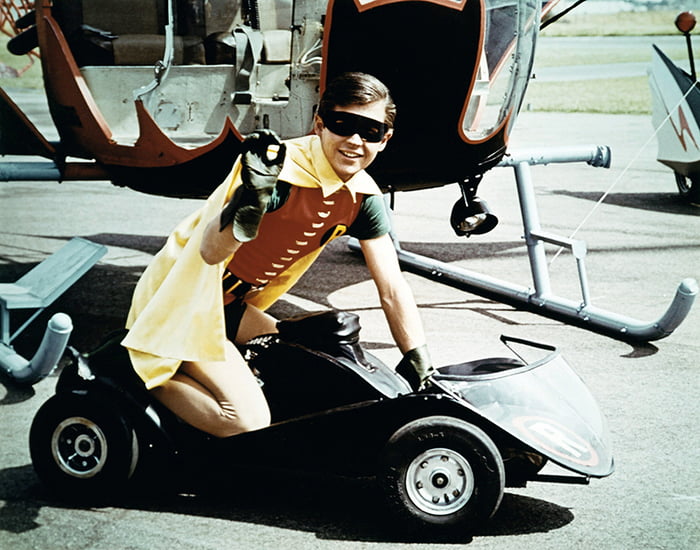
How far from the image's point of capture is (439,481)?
2406 millimetres

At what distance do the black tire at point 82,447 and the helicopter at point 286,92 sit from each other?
5.56ft

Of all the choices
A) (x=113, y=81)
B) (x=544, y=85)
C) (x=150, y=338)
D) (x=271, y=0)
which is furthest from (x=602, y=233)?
(x=544, y=85)

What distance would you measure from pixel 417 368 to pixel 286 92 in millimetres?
2517

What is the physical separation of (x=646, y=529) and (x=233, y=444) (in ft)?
3.81

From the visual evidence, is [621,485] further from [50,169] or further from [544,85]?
[544,85]

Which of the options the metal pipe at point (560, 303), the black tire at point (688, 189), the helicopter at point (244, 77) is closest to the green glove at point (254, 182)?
the helicopter at point (244, 77)

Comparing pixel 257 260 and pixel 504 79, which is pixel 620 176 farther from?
pixel 257 260

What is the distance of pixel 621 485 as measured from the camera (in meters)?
2.81

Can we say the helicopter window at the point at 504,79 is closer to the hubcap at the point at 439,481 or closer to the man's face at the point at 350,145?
the man's face at the point at 350,145

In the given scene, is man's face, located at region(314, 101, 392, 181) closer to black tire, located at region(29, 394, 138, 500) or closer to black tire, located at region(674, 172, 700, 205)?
black tire, located at region(29, 394, 138, 500)

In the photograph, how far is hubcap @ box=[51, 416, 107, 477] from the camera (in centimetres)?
254

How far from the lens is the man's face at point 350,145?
7.87 feet

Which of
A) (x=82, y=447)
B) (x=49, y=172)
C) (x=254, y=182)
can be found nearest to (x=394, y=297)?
(x=254, y=182)

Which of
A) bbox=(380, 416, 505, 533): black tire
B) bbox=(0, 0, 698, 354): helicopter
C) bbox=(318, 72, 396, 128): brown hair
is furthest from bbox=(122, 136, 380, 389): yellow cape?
bbox=(0, 0, 698, 354): helicopter
